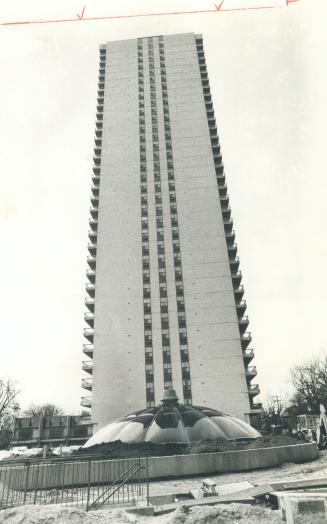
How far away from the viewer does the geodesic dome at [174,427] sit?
2216 cm

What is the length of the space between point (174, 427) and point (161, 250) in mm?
39650

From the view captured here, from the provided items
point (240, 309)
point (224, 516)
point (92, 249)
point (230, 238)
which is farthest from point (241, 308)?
point (224, 516)

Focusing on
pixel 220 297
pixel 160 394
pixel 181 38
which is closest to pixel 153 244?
pixel 220 297

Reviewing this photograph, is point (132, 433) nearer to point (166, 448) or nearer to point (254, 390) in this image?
point (166, 448)

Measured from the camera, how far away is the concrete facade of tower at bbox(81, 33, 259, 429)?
5147 centimetres

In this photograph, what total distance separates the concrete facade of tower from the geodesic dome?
982 inches

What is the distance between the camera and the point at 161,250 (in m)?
60.5

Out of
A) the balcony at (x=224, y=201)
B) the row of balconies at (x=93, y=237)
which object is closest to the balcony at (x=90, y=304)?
the row of balconies at (x=93, y=237)

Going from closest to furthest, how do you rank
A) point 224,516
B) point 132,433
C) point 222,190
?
point 224,516
point 132,433
point 222,190

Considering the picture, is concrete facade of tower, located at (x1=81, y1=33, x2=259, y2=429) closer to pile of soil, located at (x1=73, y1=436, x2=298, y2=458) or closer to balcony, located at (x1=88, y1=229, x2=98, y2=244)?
balcony, located at (x1=88, y1=229, x2=98, y2=244)

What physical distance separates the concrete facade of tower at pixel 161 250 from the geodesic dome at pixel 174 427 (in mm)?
24935

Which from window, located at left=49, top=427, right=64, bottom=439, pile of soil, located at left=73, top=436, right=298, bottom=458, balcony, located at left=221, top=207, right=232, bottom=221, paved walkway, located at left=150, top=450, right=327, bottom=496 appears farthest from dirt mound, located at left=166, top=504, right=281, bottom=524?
window, located at left=49, top=427, right=64, bottom=439

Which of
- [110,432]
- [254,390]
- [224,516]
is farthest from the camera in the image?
[254,390]

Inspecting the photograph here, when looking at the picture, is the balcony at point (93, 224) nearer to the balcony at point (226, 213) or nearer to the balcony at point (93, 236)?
the balcony at point (93, 236)
